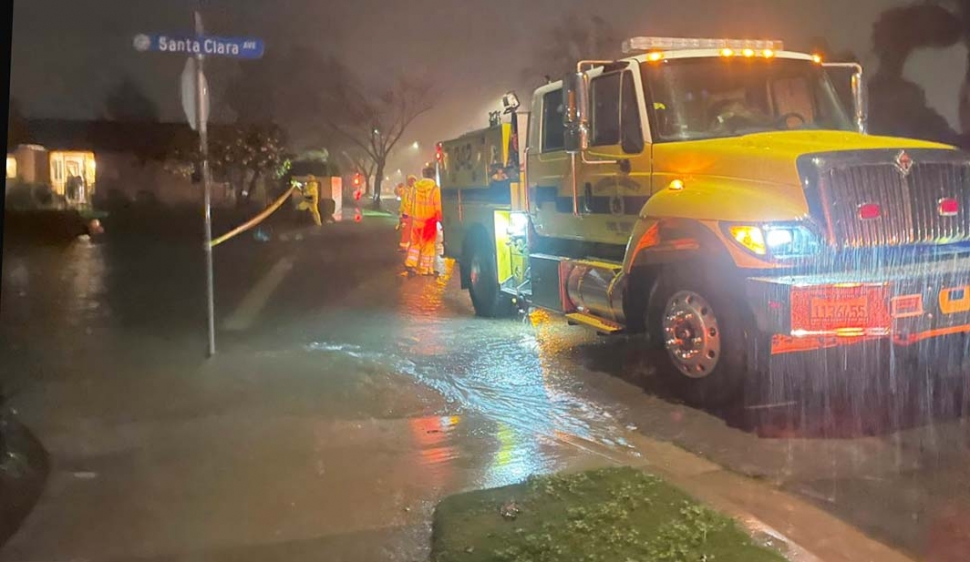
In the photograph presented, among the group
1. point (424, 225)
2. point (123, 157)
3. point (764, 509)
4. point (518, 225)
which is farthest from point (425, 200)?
point (123, 157)

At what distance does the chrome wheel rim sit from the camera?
673 cm


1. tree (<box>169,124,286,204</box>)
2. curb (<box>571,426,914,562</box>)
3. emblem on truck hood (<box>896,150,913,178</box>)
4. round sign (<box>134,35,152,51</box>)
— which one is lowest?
curb (<box>571,426,914,562</box>)

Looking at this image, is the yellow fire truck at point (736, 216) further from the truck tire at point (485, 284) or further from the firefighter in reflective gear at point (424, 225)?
the firefighter in reflective gear at point (424, 225)

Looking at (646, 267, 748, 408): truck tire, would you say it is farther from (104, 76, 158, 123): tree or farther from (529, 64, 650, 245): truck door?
(104, 76, 158, 123): tree

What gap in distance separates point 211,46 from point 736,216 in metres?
4.58

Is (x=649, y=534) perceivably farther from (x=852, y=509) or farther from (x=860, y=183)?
(x=860, y=183)

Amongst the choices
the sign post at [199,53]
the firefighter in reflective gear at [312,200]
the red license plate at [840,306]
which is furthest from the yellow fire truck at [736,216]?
the firefighter in reflective gear at [312,200]

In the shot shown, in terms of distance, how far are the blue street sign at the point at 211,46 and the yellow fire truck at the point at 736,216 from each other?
273cm

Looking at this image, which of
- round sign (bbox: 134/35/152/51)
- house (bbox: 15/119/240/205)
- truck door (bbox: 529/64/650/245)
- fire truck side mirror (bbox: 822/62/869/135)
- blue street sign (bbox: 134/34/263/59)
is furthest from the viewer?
house (bbox: 15/119/240/205)

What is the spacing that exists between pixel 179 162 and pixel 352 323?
133 ft

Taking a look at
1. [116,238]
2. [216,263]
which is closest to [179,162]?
[116,238]

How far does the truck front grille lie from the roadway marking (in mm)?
6670

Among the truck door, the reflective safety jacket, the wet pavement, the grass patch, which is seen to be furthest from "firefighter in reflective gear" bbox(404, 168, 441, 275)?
the grass patch

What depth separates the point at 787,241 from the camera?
626cm
